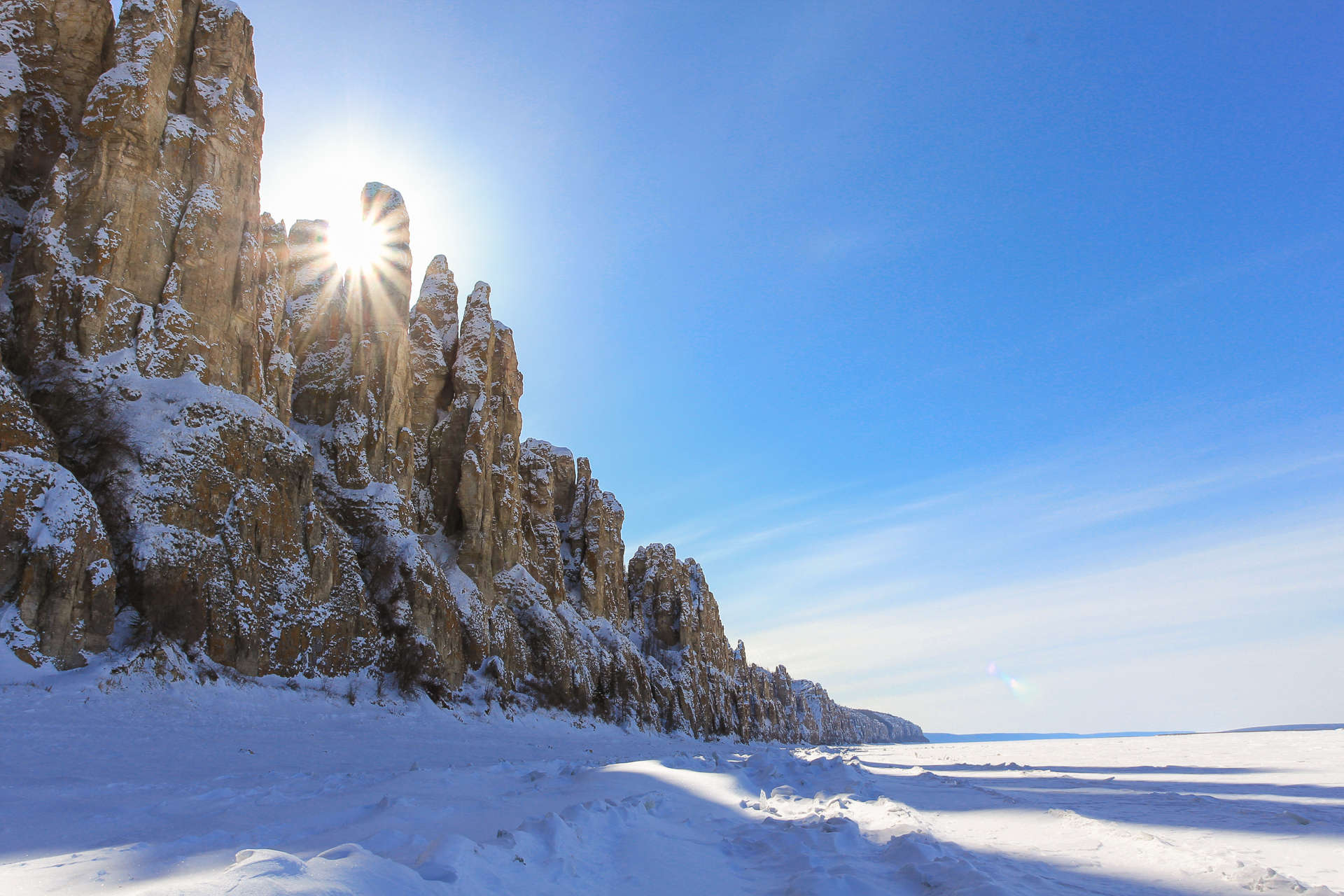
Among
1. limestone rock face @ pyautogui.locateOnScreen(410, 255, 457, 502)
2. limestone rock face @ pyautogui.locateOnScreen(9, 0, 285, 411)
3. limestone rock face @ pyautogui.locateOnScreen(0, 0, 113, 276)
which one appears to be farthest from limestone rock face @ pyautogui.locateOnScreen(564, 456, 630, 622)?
limestone rock face @ pyautogui.locateOnScreen(0, 0, 113, 276)

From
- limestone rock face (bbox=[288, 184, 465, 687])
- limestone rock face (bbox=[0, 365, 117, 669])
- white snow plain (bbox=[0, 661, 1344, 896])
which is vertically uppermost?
limestone rock face (bbox=[288, 184, 465, 687])

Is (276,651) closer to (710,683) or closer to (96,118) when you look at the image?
(96,118)

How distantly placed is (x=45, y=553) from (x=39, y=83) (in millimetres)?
18764

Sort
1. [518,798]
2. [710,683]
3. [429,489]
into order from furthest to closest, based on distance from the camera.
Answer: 1. [710,683]
2. [429,489]
3. [518,798]

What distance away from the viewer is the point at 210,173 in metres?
24.7

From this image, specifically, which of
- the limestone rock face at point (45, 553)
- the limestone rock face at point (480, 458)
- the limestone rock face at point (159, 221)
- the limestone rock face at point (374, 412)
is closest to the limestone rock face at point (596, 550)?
the limestone rock face at point (480, 458)

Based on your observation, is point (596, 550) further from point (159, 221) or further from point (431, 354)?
point (159, 221)

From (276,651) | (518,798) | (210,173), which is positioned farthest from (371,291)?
(518,798)

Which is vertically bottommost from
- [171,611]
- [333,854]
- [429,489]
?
[333,854]

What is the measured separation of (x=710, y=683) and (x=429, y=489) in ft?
148

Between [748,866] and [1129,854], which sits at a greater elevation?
[1129,854]

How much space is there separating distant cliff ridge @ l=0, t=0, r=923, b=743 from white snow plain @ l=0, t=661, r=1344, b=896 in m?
3.61

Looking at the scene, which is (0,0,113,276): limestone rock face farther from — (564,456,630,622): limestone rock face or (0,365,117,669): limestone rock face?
(564,456,630,622): limestone rock face

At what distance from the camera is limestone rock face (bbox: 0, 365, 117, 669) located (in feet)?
50.1
